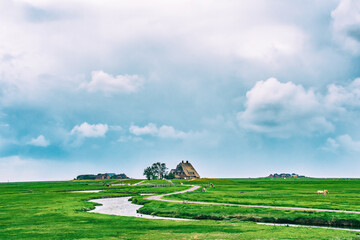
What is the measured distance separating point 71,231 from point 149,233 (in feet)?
27.0

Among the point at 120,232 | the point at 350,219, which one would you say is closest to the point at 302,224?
the point at 350,219

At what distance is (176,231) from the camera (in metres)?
32.8

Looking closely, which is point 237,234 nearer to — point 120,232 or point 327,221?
point 120,232

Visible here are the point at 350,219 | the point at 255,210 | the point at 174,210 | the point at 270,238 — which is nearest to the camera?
the point at 270,238

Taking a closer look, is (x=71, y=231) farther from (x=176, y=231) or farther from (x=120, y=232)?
(x=176, y=231)

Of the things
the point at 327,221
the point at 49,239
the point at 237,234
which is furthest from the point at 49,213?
the point at 327,221

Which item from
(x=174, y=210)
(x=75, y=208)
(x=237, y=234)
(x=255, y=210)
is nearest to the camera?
(x=237, y=234)

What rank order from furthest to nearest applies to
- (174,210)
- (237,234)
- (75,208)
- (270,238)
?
1. (75,208)
2. (174,210)
3. (237,234)
4. (270,238)

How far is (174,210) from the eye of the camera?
49500 millimetres

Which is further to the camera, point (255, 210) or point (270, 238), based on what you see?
point (255, 210)

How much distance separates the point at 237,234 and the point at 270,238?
3.43 m

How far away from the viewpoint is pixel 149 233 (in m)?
31.9

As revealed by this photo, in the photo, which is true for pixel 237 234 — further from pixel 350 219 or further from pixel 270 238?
pixel 350 219

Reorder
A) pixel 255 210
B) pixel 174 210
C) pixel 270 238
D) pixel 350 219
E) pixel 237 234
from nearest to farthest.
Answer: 1. pixel 270 238
2. pixel 237 234
3. pixel 350 219
4. pixel 255 210
5. pixel 174 210
